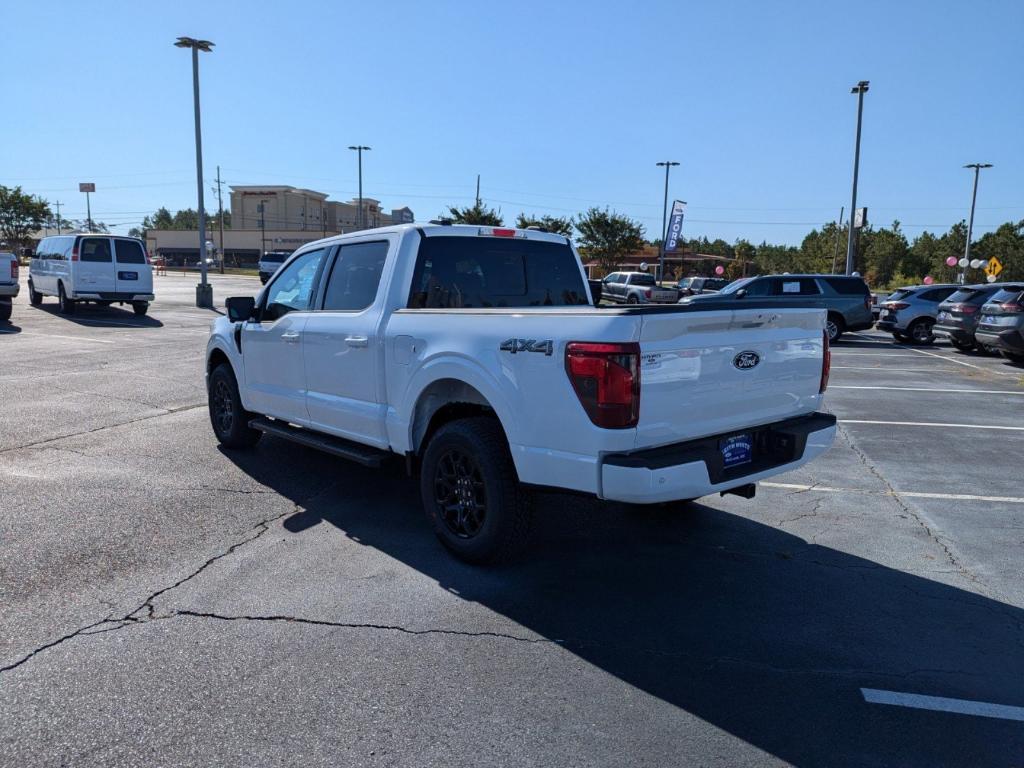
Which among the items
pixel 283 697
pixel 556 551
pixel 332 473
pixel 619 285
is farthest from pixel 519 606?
pixel 619 285

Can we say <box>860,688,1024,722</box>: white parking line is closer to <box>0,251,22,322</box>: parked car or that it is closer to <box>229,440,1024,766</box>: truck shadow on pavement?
<box>229,440,1024,766</box>: truck shadow on pavement

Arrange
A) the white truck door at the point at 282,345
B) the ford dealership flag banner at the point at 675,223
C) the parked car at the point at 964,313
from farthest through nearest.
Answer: the ford dealership flag banner at the point at 675,223 → the parked car at the point at 964,313 → the white truck door at the point at 282,345

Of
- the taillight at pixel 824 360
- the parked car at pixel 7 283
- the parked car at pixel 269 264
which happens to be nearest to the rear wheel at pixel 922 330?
the taillight at pixel 824 360

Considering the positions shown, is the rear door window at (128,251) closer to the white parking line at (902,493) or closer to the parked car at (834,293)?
the parked car at (834,293)

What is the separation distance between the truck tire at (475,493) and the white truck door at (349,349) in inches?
24.9

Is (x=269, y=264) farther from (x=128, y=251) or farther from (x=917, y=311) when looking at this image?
(x=917, y=311)

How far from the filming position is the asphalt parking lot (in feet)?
9.41

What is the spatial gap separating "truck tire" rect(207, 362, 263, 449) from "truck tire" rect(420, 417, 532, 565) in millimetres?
2943

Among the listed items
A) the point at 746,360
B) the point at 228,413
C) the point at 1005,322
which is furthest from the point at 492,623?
the point at 1005,322

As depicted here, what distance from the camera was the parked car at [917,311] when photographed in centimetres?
2000

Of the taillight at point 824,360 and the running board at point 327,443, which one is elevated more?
the taillight at point 824,360

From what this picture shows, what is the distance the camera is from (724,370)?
4.02 meters

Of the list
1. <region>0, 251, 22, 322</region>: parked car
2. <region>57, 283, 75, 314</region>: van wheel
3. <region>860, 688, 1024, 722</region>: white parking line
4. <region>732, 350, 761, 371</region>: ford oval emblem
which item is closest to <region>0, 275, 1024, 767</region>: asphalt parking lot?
<region>860, 688, 1024, 722</region>: white parking line

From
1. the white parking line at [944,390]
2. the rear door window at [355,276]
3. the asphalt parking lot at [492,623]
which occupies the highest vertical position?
the rear door window at [355,276]
